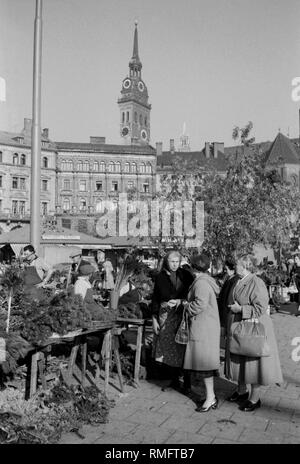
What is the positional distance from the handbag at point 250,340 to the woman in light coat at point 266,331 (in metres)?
0.09

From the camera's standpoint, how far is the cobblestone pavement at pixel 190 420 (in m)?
4.49

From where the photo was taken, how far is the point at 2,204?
72438 mm

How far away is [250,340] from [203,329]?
51 cm

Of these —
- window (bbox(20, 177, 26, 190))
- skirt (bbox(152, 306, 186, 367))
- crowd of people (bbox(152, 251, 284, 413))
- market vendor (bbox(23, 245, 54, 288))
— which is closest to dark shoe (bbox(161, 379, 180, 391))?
skirt (bbox(152, 306, 186, 367))

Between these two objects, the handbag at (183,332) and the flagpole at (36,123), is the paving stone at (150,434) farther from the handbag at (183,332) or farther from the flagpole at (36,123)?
the flagpole at (36,123)

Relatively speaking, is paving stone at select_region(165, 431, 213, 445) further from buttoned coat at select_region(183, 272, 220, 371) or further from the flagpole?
the flagpole

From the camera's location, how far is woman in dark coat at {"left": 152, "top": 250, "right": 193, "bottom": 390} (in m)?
6.05

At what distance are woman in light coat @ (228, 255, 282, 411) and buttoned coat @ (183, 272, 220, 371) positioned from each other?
0.78 ft

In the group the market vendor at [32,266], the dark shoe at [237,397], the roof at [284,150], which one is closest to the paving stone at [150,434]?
the dark shoe at [237,397]

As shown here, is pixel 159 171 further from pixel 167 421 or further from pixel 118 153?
pixel 167 421

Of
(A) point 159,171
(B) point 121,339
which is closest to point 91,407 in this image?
(B) point 121,339

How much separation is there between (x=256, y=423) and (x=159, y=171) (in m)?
81.5

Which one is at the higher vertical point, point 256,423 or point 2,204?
point 2,204
